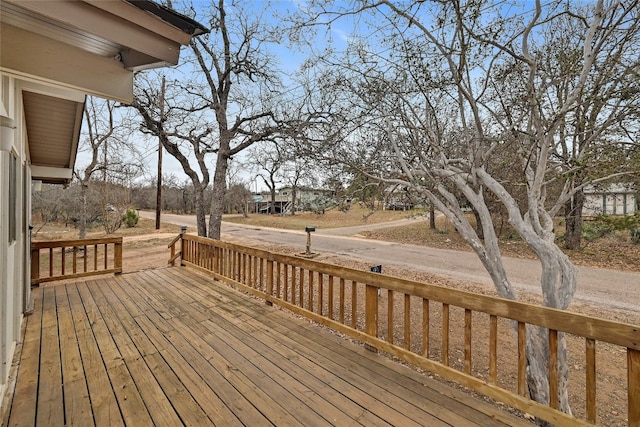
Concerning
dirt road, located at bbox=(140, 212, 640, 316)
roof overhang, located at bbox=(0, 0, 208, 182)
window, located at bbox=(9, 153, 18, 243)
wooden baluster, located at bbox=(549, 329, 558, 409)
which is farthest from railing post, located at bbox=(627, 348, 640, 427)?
dirt road, located at bbox=(140, 212, 640, 316)

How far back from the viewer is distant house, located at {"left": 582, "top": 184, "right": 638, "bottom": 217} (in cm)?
478

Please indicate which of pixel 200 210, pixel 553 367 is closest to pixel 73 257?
pixel 200 210

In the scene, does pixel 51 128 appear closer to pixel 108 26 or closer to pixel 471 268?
pixel 108 26

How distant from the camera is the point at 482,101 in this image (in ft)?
14.2

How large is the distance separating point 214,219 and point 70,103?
5150mm

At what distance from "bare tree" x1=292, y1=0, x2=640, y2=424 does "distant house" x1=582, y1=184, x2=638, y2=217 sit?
53.3 inches

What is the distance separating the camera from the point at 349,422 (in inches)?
78.0

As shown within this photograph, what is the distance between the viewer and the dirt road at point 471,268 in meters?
6.50

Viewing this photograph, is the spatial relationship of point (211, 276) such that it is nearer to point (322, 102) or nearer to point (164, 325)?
point (164, 325)

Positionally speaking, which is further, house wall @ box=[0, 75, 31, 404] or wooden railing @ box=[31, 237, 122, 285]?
wooden railing @ box=[31, 237, 122, 285]

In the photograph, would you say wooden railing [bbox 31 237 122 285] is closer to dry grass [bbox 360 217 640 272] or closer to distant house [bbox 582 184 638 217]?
distant house [bbox 582 184 638 217]

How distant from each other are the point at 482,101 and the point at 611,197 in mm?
6008

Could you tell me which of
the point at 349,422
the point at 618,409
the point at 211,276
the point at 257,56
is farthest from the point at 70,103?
the point at 618,409

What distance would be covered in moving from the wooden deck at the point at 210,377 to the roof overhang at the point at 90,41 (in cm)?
211
